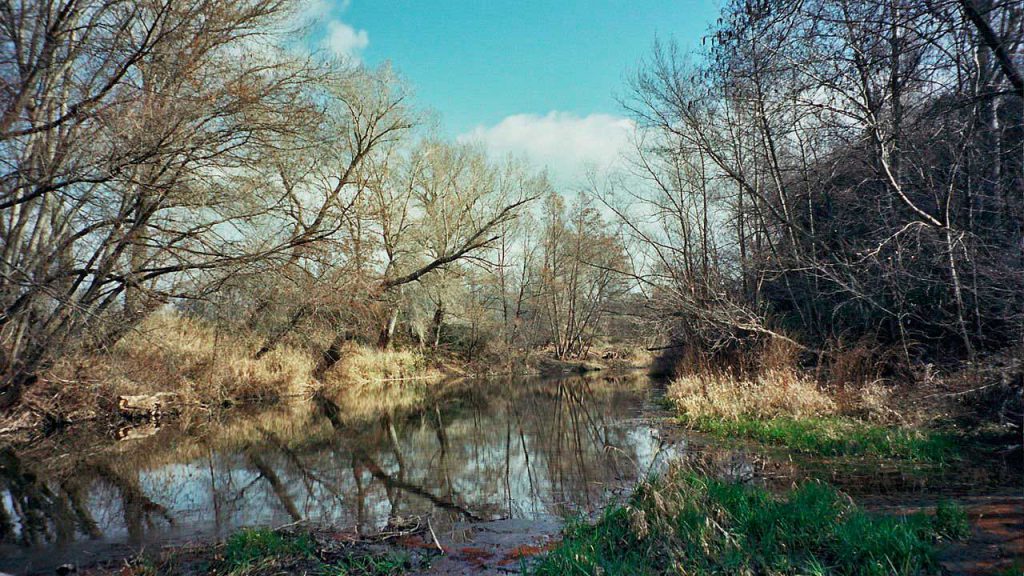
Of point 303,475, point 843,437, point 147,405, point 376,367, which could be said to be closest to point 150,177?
point 303,475

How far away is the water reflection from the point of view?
20.5 feet

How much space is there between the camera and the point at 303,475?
28.0 feet

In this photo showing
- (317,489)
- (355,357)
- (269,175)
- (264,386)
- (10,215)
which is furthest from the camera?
(355,357)

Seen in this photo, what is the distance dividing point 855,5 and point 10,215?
13118 mm

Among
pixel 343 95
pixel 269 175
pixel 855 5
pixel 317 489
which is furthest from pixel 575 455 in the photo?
pixel 343 95

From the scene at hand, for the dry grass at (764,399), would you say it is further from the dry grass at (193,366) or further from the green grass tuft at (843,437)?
the dry grass at (193,366)

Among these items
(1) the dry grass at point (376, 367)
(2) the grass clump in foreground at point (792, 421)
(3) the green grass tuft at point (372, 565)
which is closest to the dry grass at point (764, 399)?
(2) the grass clump in foreground at point (792, 421)

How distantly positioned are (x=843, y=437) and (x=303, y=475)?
307 inches

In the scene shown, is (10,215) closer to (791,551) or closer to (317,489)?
(317,489)

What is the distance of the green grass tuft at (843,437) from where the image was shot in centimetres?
720

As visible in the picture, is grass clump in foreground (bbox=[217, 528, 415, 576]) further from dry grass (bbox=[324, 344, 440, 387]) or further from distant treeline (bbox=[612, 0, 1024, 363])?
dry grass (bbox=[324, 344, 440, 387])

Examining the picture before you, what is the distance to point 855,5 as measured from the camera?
578 centimetres

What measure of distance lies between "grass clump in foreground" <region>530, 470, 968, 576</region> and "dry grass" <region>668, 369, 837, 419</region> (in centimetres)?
568

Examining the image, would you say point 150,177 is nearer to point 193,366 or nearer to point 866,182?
point 193,366
